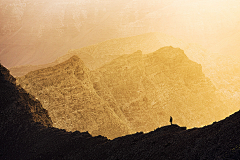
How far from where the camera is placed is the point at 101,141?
18.4 metres

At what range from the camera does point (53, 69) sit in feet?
191

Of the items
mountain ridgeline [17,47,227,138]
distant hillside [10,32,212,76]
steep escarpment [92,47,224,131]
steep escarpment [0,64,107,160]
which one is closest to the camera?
steep escarpment [0,64,107,160]

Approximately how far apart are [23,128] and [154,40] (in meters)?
129

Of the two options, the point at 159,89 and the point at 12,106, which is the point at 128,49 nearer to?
the point at 159,89

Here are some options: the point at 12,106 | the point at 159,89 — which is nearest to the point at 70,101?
the point at 12,106

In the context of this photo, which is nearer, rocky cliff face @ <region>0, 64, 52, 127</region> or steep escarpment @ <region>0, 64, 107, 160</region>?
steep escarpment @ <region>0, 64, 107, 160</region>

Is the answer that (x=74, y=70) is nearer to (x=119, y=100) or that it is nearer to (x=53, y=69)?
(x=53, y=69)

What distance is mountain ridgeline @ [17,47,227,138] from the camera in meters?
53.2

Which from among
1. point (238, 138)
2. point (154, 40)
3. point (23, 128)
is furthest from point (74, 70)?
point (154, 40)

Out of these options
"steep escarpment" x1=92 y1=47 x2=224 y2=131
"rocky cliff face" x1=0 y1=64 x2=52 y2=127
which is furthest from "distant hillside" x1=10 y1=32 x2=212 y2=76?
"rocky cliff face" x1=0 y1=64 x2=52 y2=127

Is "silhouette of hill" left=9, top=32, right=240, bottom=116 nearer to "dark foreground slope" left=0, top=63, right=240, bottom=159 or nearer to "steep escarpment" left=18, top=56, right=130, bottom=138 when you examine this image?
"steep escarpment" left=18, top=56, right=130, bottom=138

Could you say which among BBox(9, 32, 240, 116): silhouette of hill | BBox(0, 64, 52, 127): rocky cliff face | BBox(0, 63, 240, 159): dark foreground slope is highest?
BBox(9, 32, 240, 116): silhouette of hill

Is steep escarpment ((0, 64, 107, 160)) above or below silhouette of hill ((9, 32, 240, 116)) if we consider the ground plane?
below

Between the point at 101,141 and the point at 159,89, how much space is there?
6523 centimetres
